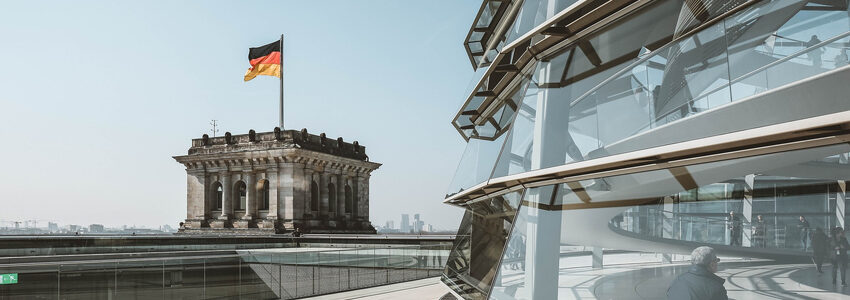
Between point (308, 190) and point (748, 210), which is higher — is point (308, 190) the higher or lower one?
the lower one

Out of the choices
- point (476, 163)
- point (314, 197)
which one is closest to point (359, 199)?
point (314, 197)

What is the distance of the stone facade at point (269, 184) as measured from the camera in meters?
45.8

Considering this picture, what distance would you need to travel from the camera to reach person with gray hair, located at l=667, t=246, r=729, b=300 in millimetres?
3137

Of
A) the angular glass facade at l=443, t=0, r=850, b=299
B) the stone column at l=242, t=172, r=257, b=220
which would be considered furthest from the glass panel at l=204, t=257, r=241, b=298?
the stone column at l=242, t=172, r=257, b=220

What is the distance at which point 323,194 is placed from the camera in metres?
49.3

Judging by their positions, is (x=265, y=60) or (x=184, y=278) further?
(x=265, y=60)

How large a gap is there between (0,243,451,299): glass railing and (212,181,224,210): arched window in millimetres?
30642

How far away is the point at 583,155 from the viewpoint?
421 centimetres

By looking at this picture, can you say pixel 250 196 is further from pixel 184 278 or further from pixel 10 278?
pixel 10 278

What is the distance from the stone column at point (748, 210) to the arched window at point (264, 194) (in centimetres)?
4686

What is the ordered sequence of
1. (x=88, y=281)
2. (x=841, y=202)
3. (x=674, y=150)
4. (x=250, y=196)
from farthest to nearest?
(x=250, y=196)
(x=88, y=281)
(x=674, y=150)
(x=841, y=202)

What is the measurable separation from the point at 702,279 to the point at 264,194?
47.3 metres

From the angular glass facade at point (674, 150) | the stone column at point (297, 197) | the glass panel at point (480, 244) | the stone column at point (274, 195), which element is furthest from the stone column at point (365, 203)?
the angular glass facade at point (674, 150)

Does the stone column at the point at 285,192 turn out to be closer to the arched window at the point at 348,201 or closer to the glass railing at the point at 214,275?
the arched window at the point at 348,201
